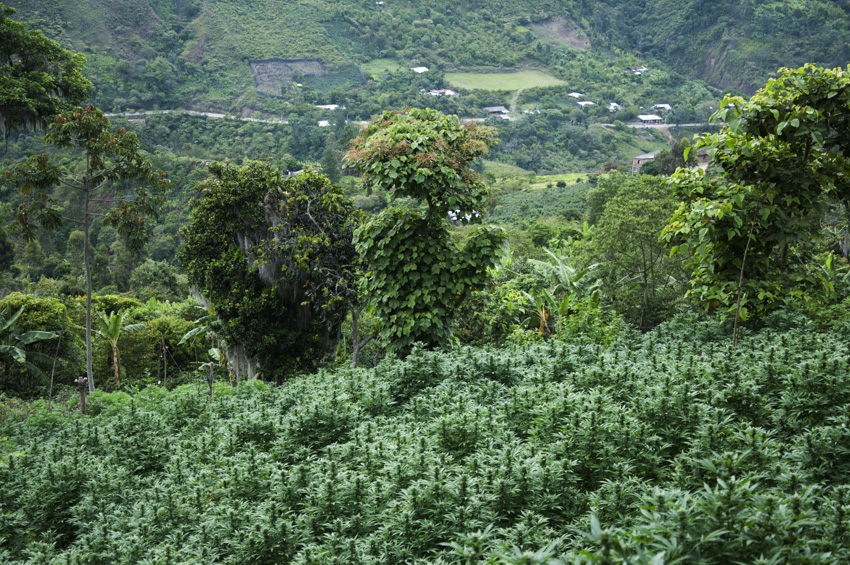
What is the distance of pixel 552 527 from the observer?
313 cm

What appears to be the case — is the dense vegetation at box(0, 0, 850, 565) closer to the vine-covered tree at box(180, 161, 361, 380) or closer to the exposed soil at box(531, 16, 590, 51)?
the vine-covered tree at box(180, 161, 361, 380)

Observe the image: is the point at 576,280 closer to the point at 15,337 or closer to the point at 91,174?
the point at 91,174

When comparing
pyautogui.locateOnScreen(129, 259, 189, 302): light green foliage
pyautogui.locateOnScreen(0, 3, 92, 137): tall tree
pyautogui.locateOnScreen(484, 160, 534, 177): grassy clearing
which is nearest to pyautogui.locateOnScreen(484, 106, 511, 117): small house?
pyautogui.locateOnScreen(484, 160, 534, 177): grassy clearing

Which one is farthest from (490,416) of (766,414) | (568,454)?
(766,414)

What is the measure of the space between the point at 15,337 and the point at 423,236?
1580 cm

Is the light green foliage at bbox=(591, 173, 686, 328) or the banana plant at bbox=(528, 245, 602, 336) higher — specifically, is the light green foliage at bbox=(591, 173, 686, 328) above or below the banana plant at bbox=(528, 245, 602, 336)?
above

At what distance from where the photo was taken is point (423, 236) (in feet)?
23.9

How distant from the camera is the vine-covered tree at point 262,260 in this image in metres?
11.1

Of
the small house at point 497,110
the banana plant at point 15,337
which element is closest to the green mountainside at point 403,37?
the small house at point 497,110

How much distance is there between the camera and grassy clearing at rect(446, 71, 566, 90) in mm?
98062

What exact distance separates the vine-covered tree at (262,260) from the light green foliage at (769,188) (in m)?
6.45

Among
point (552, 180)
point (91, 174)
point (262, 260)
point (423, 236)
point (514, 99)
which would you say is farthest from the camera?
point (514, 99)

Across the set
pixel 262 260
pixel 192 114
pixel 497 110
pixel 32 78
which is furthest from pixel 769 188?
pixel 497 110

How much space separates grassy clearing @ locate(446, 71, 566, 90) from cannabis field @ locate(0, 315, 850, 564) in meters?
97.7
